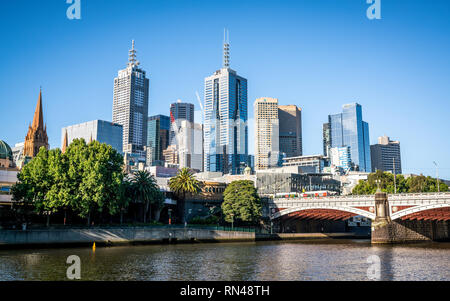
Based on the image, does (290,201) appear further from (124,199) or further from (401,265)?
(401,265)

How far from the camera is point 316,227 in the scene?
137000 mm

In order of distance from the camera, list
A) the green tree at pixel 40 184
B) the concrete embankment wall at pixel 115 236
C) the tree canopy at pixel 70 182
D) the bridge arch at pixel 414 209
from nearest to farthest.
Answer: the concrete embankment wall at pixel 115 236 → the green tree at pixel 40 184 → the tree canopy at pixel 70 182 → the bridge arch at pixel 414 209

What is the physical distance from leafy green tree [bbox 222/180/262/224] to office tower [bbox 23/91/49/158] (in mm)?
105009

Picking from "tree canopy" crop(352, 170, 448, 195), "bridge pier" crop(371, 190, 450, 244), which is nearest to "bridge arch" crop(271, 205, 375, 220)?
"bridge pier" crop(371, 190, 450, 244)

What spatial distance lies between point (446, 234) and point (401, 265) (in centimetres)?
7251

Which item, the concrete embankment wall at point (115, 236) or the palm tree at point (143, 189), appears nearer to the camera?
the concrete embankment wall at point (115, 236)

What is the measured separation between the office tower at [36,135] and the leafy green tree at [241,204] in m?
105

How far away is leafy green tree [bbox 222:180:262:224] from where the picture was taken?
4304 inches

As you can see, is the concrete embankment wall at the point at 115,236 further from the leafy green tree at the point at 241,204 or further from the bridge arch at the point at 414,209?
the bridge arch at the point at 414,209

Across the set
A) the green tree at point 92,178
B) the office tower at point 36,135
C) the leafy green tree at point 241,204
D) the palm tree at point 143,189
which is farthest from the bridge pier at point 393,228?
the office tower at point 36,135

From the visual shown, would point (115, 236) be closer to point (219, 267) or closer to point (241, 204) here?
point (241, 204)

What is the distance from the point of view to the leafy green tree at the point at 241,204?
359ft

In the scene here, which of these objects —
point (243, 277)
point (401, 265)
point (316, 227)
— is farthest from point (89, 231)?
point (316, 227)

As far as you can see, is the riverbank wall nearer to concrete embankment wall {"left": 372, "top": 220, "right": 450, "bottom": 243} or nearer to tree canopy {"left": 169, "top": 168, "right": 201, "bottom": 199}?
tree canopy {"left": 169, "top": 168, "right": 201, "bottom": 199}
